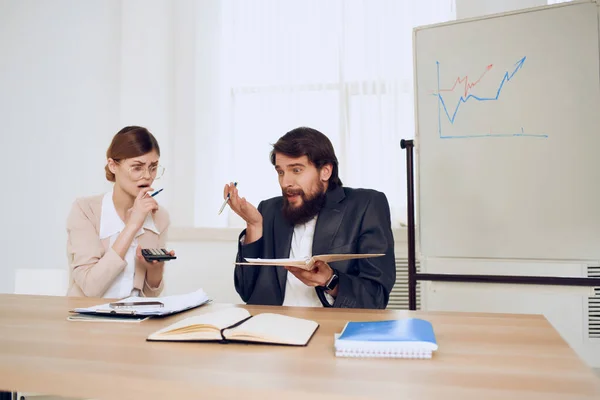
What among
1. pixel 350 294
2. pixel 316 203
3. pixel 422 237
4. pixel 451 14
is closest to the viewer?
pixel 350 294

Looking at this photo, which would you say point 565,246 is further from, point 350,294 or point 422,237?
point 350,294

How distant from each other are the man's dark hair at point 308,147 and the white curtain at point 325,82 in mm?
1059

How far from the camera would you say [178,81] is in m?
3.27

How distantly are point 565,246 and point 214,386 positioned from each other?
1.74 m

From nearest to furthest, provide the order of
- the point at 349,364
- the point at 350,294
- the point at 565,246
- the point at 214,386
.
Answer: the point at 214,386, the point at 349,364, the point at 350,294, the point at 565,246

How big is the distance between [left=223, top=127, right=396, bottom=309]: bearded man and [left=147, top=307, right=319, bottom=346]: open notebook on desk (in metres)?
0.61

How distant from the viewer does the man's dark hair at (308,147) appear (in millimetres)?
1925

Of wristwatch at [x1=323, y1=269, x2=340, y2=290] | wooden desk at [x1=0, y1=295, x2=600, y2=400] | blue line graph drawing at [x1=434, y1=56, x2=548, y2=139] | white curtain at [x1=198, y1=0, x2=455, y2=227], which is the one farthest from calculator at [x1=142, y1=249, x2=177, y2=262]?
white curtain at [x1=198, y1=0, x2=455, y2=227]

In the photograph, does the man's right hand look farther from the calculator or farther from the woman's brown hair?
the woman's brown hair

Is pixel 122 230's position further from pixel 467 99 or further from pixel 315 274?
pixel 467 99

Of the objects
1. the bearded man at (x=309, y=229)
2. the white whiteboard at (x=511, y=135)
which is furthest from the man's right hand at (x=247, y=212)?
the white whiteboard at (x=511, y=135)

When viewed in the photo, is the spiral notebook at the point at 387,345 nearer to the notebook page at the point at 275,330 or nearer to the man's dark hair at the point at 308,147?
the notebook page at the point at 275,330

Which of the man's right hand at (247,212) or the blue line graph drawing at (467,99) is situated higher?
the blue line graph drawing at (467,99)

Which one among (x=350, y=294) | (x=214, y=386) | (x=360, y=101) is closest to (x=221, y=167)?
(x=360, y=101)
